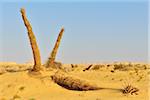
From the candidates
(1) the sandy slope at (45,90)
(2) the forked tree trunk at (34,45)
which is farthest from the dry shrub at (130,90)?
(2) the forked tree trunk at (34,45)

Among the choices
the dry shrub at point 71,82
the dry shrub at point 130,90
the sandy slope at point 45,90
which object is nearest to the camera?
the dry shrub at point 130,90

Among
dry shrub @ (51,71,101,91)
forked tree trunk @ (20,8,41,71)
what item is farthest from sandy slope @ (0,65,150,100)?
forked tree trunk @ (20,8,41,71)

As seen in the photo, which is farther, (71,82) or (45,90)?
(71,82)

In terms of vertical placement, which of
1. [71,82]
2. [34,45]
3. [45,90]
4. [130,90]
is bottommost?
[45,90]

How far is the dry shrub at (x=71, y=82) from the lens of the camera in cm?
1819

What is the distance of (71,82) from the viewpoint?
62.0ft

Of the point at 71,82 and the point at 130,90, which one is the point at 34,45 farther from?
the point at 130,90

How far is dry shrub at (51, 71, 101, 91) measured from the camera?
18.2 m

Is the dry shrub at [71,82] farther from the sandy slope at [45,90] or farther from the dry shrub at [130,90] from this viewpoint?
the dry shrub at [130,90]

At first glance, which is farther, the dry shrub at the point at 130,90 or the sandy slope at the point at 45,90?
the sandy slope at the point at 45,90

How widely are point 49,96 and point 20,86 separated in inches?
87.5

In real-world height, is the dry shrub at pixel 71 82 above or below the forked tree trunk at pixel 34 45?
below

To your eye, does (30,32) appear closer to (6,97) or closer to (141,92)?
(6,97)

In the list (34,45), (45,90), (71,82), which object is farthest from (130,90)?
(34,45)
